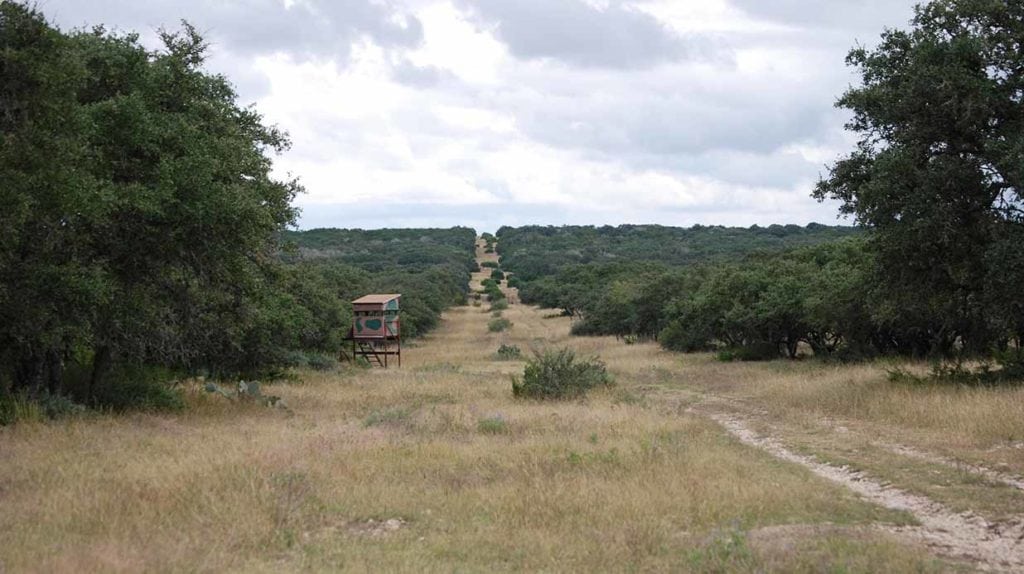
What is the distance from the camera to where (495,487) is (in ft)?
30.9

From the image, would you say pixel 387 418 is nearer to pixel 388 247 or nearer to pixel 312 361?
pixel 312 361

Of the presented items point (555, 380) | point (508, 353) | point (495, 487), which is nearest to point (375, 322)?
point (508, 353)

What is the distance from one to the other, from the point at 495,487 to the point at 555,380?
1158 cm

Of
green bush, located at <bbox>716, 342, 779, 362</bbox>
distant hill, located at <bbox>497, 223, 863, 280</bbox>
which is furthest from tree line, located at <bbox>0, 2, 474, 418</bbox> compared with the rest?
distant hill, located at <bbox>497, 223, 863, 280</bbox>

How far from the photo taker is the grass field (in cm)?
675

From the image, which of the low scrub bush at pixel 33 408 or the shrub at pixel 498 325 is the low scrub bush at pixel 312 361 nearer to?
the low scrub bush at pixel 33 408

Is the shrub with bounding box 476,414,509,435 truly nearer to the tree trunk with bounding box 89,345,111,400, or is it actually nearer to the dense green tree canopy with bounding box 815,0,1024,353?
the tree trunk with bounding box 89,345,111,400

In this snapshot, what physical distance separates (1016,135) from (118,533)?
54.4 feet

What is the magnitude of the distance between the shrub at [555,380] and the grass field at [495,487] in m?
2.98

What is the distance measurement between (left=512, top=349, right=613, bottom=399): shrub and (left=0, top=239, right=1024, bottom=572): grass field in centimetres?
298

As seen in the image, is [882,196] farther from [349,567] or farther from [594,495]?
[349,567]

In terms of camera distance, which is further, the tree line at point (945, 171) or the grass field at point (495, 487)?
the tree line at point (945, 171)

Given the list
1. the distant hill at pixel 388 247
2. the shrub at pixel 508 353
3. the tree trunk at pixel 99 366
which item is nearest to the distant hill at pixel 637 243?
the distant hill at pixel 388 247

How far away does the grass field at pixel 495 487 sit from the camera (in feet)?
22.1
